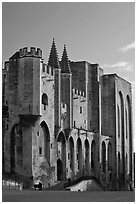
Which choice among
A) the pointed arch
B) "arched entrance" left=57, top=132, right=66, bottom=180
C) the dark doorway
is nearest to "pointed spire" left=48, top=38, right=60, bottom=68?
"arched entrance" left=57, top=132, right=66, bottom=180

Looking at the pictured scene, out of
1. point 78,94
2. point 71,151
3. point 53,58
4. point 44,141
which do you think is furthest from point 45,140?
point 78,94

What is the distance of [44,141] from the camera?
1553 inches

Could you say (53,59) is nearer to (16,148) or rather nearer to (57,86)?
(57,86)

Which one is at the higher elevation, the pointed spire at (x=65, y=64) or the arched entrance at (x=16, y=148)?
the pointed spire at (x=65, y=64)

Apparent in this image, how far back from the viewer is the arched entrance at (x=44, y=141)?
3881 centimetres

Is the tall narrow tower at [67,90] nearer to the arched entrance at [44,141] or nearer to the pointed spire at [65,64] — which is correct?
the pointed spire at [65,64]

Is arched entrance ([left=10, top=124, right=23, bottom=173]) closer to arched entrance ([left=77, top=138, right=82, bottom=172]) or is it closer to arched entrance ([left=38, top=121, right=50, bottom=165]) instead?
arched entrance ([left=38, top=121, right=50, bottom=165])

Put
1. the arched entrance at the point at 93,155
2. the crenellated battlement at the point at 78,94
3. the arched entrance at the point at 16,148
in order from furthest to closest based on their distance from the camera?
1. the arched entrance at the point at 93,155
2. the crenellated battlement at the point at 78,94
3. the arched entrance at the point at 16,148

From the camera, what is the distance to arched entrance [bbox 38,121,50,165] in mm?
38812

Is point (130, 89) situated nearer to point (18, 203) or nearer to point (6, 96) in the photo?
point (6, 96)

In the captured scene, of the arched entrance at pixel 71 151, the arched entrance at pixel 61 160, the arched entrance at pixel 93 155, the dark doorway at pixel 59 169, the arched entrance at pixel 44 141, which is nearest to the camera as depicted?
the arched entrance at pixel 44 141

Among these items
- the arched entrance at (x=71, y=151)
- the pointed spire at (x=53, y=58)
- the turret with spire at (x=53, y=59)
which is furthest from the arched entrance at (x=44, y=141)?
the pointed spire at (x=53, y=58)

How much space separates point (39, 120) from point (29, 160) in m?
3.59

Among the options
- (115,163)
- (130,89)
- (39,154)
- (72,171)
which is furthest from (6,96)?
(130,89)
